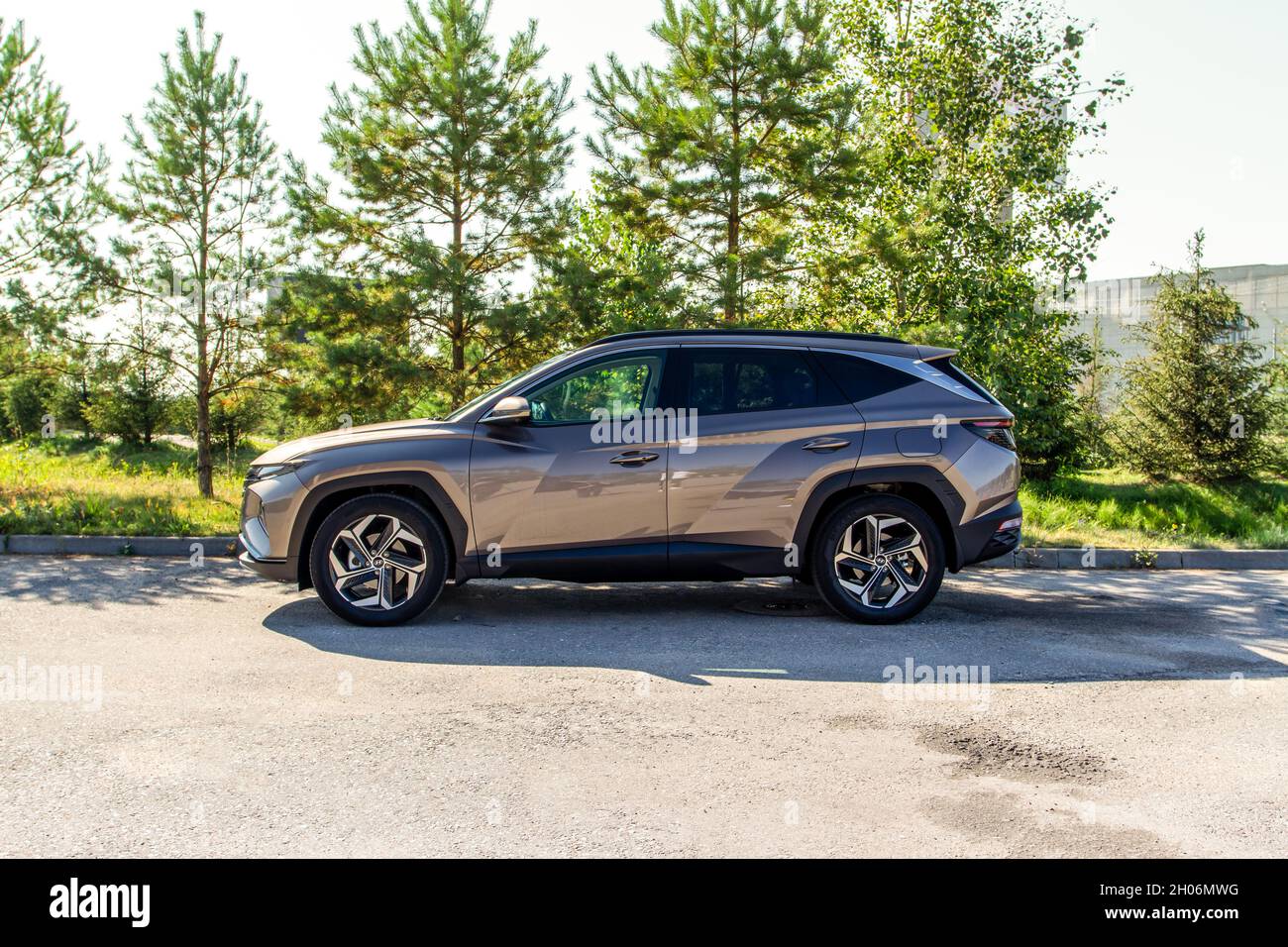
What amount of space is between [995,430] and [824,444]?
1.22 m

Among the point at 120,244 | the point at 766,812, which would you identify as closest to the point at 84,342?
the point at 120,244

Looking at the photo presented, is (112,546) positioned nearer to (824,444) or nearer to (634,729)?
(824,444)

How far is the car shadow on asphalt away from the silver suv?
353mm

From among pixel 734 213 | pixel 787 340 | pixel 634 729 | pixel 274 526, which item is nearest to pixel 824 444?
pixel 787 340

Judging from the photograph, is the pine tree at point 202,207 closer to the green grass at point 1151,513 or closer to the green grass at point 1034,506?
the green grass at point 1034,506

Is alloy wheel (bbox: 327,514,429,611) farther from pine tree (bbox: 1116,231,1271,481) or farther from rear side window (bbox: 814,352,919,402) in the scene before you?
pine tree (bbox: 1116,231,1271,481)

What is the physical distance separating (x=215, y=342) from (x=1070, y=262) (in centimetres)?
1366

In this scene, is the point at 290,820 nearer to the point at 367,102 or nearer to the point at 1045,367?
the point at 367,102

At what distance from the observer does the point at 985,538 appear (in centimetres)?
705

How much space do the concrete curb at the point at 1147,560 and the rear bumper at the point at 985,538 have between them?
2.85 m

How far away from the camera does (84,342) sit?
1304 centimetres

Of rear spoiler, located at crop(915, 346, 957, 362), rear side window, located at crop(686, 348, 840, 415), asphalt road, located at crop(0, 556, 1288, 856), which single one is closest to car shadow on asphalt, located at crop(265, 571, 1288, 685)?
asphalt road, located at crop(0, 556, 1288, 856)

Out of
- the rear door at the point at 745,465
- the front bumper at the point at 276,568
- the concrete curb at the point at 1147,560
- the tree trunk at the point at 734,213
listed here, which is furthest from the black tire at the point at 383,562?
the tree trunk at the point at 734,213

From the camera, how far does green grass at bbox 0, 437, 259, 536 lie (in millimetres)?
10227
